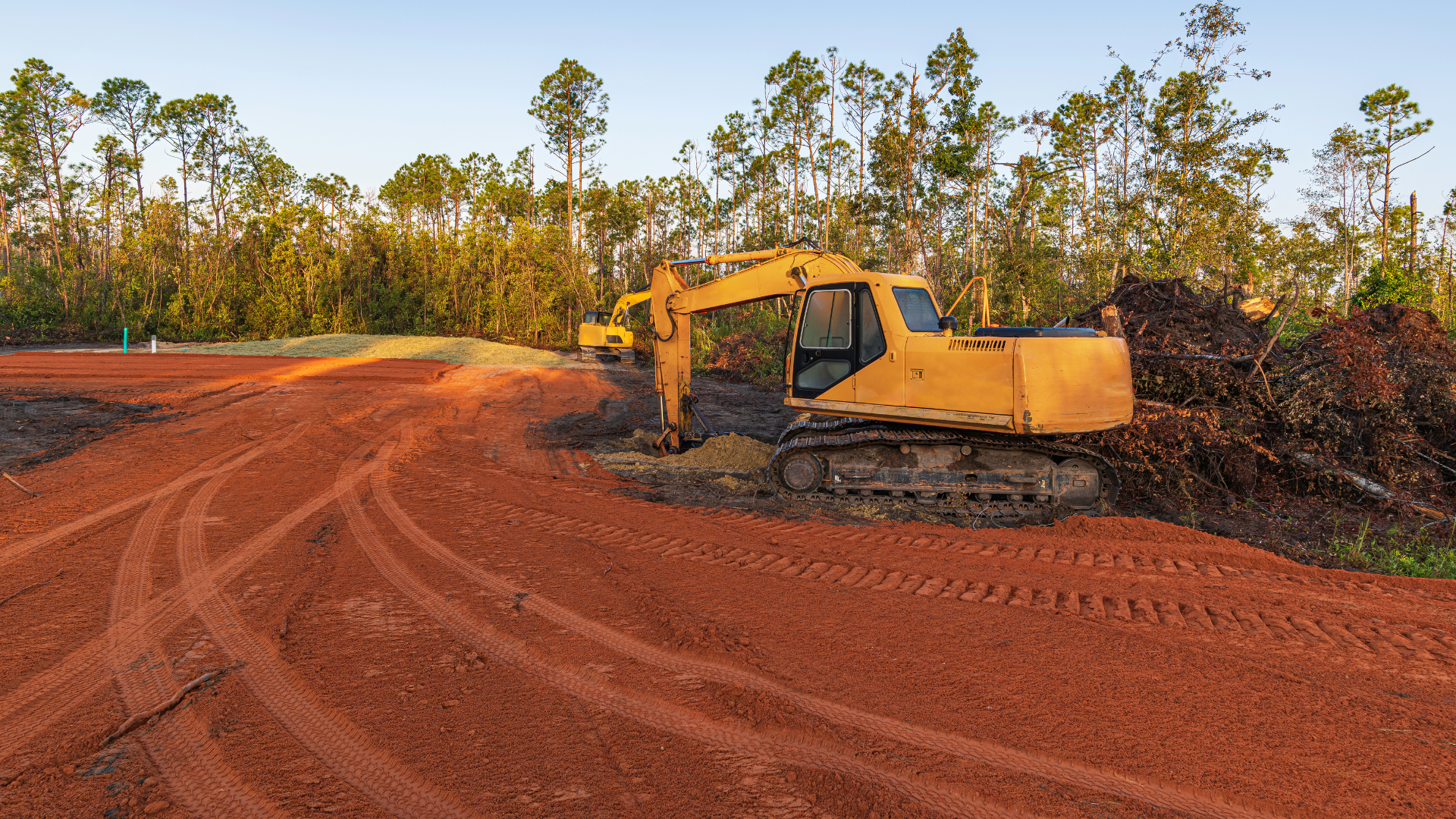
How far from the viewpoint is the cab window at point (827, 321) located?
7.68m

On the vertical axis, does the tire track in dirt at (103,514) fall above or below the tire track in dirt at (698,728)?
above

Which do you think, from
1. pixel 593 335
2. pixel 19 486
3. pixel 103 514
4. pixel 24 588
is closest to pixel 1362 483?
pixel 24 588

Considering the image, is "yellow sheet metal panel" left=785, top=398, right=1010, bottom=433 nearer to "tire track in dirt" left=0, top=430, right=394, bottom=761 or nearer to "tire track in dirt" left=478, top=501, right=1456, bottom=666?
"tire track in dirt" left=478, top=501, right=1456, bottom=666

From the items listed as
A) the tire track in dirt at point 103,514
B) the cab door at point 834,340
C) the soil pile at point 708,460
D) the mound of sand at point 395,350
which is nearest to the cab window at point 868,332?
the cab door at point 834,340

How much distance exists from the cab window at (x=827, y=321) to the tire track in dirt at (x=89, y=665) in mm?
5596

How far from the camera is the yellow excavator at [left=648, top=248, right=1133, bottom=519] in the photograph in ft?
21.9

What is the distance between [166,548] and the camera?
5.71m

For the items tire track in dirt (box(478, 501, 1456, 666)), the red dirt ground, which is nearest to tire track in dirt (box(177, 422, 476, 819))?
the red dirt ground

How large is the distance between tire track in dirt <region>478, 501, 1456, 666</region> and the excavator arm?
368cm

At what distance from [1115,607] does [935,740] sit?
2233 millimetres

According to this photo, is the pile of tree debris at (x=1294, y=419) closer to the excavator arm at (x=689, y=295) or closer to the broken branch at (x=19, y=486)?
the excavator arm at (x=689, y=295)

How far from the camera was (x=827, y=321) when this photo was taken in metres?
7.85

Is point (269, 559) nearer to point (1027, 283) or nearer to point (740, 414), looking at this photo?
point (740, 414)

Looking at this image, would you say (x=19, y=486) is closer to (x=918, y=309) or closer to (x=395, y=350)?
(x=918, y=309)
